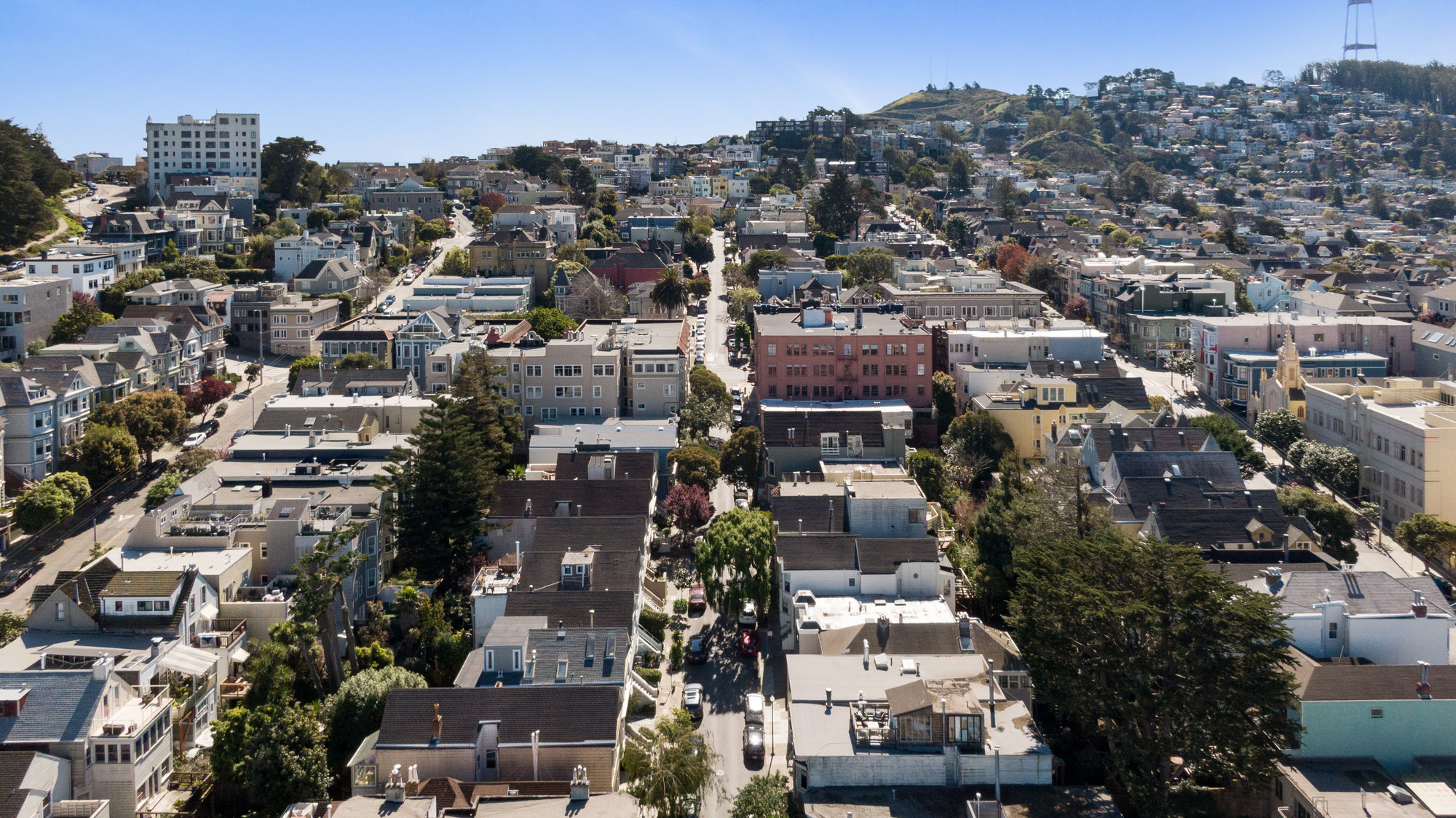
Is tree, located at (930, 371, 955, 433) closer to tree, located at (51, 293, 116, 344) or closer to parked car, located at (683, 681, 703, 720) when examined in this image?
parked car, located at (683, 681, 703, 720)

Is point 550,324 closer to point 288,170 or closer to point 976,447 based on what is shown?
point 976,447

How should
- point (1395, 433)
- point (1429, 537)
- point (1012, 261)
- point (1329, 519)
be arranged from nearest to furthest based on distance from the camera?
point (1429, 537) → point (1329, 519) → point (1395, 433) → point (1012, 261)

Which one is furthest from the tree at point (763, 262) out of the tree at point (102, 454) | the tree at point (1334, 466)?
the tree at point (102, 454)

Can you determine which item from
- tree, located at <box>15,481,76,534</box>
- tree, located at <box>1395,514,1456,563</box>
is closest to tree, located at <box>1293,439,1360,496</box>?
tree, located at <box>1395,514,1456,563</box>

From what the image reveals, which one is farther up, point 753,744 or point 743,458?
point 743,458

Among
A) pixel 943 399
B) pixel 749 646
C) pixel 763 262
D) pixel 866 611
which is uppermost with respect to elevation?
pixel 763 262

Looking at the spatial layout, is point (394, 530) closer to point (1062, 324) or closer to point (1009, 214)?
point (1062, 324)

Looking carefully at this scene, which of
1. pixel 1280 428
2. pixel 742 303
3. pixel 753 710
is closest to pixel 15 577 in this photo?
pixel 753 710
